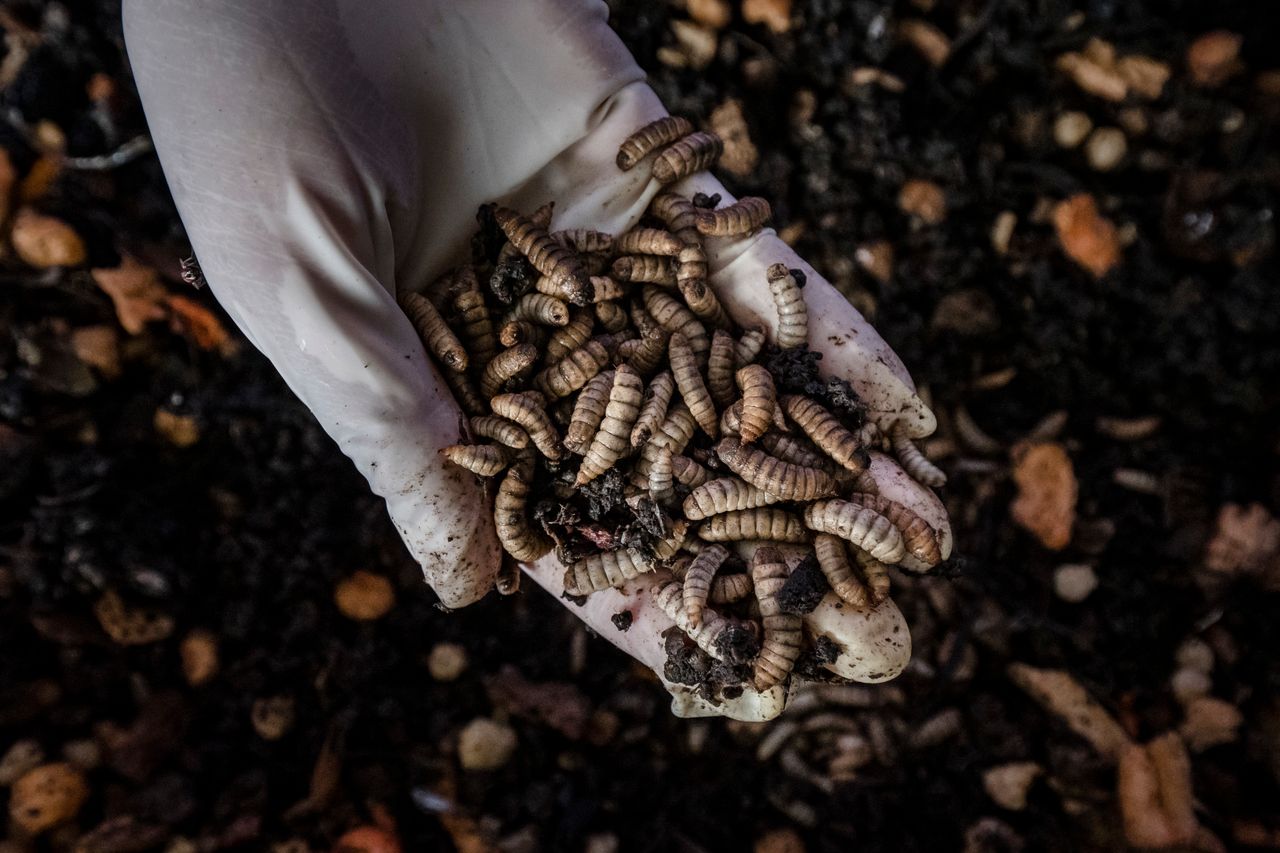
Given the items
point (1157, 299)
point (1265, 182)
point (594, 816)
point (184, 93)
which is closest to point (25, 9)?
point (184, 93)

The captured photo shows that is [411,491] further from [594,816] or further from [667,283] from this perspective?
[594,816]

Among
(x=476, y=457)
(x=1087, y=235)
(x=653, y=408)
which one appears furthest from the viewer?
(x=1087, y=235)

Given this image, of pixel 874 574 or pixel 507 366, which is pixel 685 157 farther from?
pixel 874 574

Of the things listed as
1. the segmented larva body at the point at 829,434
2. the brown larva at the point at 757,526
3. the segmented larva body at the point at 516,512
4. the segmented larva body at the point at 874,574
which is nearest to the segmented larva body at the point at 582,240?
the segmented larva body at the point at 516,512

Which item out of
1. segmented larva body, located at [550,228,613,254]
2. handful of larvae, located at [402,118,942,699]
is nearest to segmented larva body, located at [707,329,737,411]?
handful of larvae, located at [402,118,942,699]

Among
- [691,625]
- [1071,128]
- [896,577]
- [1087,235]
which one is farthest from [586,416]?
[1071,128]

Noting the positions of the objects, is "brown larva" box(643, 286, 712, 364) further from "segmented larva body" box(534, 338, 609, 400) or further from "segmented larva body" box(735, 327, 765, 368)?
"segmented larva body" box(534, 338, 609, 400)

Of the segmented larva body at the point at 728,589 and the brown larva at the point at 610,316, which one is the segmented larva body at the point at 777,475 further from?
the brown larva at the point at 610,316
